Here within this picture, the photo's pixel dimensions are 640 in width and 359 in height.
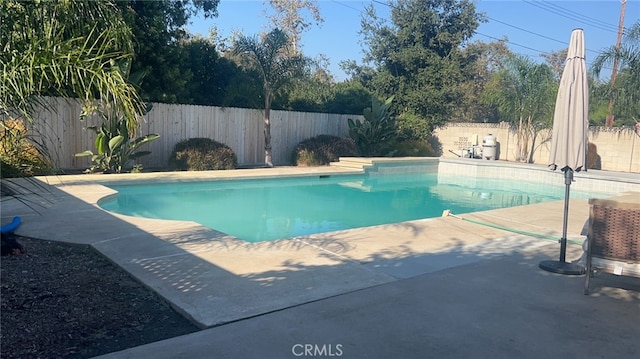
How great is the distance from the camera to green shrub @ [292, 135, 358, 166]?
17094 millimetres

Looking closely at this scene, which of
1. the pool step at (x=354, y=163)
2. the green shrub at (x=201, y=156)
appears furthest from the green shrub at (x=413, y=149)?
the green shrub at (x=201, y=156)

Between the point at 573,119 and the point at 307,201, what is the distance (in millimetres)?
7431

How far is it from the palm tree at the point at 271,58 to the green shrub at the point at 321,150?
2.35 meters

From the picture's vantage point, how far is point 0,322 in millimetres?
3227

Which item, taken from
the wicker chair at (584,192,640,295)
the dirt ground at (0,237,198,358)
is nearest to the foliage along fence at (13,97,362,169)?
the dirt ground at (0,237,198,358)

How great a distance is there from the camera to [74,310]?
3.54 m

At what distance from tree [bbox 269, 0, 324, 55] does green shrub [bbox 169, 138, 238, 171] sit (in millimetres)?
22657

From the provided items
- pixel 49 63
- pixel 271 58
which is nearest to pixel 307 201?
pixel 271 58

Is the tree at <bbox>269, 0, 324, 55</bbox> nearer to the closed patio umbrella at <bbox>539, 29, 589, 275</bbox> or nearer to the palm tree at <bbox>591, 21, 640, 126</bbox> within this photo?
the palm tree at <bbox>591, 21, 640, 126</bbox>

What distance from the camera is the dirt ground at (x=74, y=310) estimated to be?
3.03 meters

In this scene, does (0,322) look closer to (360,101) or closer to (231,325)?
(231,325)

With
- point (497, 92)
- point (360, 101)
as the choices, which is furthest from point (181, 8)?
point (497, 92)

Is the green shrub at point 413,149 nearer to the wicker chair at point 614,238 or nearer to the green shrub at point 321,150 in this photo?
the green shrub at point 321,150

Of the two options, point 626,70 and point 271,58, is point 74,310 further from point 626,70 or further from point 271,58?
point 626,70
